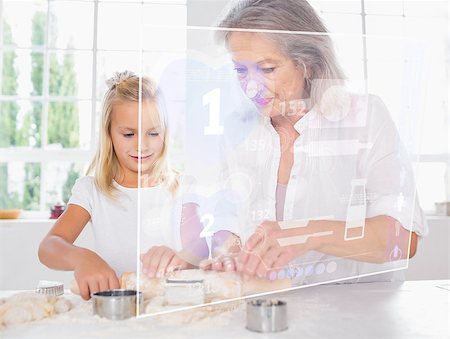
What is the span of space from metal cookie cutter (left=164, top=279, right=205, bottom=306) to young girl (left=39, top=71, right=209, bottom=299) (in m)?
0.02

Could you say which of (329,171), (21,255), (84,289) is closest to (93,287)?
(84,289)

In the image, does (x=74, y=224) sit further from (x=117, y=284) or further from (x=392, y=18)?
(x=392, y=18)

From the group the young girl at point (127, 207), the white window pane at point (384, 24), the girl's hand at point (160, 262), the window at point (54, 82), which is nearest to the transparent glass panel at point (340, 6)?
the white window pane at point (384, 24)

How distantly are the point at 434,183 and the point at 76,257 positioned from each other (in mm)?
1218

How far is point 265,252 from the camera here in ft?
2.39

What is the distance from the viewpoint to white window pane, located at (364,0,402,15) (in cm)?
154

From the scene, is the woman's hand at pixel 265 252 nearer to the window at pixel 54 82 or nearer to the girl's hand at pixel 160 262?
the girl's hand at pixel 160 262

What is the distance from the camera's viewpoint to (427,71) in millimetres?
911

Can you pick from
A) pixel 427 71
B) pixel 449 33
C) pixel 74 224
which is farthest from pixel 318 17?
pixel 449 33

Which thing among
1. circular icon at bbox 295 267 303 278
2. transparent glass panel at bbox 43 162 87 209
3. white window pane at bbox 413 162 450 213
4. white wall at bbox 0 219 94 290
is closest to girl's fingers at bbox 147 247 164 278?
circular icon at bbox 295 267 303 278

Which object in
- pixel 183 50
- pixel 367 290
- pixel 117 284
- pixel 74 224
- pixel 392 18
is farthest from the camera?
pixel 392 18

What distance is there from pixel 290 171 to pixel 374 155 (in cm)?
15

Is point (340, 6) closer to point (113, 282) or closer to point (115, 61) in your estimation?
point (115, 61)

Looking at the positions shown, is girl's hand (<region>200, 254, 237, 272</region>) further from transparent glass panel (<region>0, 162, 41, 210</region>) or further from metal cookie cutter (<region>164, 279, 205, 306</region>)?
transparent glass panel (<region>0, 162, 41, 210</region>)
